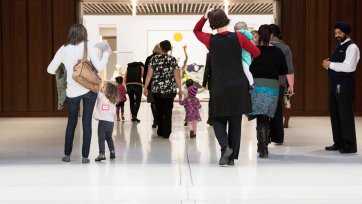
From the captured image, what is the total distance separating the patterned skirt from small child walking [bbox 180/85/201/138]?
2443 millimetres

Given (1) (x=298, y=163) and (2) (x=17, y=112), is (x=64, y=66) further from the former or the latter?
(2) (x=17, y=112)

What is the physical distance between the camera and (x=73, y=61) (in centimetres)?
658

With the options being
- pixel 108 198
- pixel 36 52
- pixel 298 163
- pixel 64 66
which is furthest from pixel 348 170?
pixel 36 52

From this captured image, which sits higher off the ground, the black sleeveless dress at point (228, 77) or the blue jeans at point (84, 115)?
the black sleeveless dress at point (228, 77)

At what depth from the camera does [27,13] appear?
13.6 metres

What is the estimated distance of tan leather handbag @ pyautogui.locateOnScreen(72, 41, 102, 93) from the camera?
21.1 ft

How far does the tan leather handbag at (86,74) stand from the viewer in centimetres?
643

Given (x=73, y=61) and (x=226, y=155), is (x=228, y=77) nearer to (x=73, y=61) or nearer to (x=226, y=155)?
(x=226, y=155)

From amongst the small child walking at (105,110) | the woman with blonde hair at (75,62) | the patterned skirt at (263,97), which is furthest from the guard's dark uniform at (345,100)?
the woman with blonde hair at (75,62)

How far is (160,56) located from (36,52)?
5036 mm

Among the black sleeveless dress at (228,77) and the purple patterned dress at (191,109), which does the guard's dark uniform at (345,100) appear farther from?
the purple patterned dress at (191,109)

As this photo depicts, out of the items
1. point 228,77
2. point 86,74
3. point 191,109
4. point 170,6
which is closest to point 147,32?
point 170,6

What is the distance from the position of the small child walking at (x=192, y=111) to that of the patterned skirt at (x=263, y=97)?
2.44 m

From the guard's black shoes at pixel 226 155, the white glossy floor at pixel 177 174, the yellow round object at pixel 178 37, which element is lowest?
the white glossy floor at pixel 177 174
